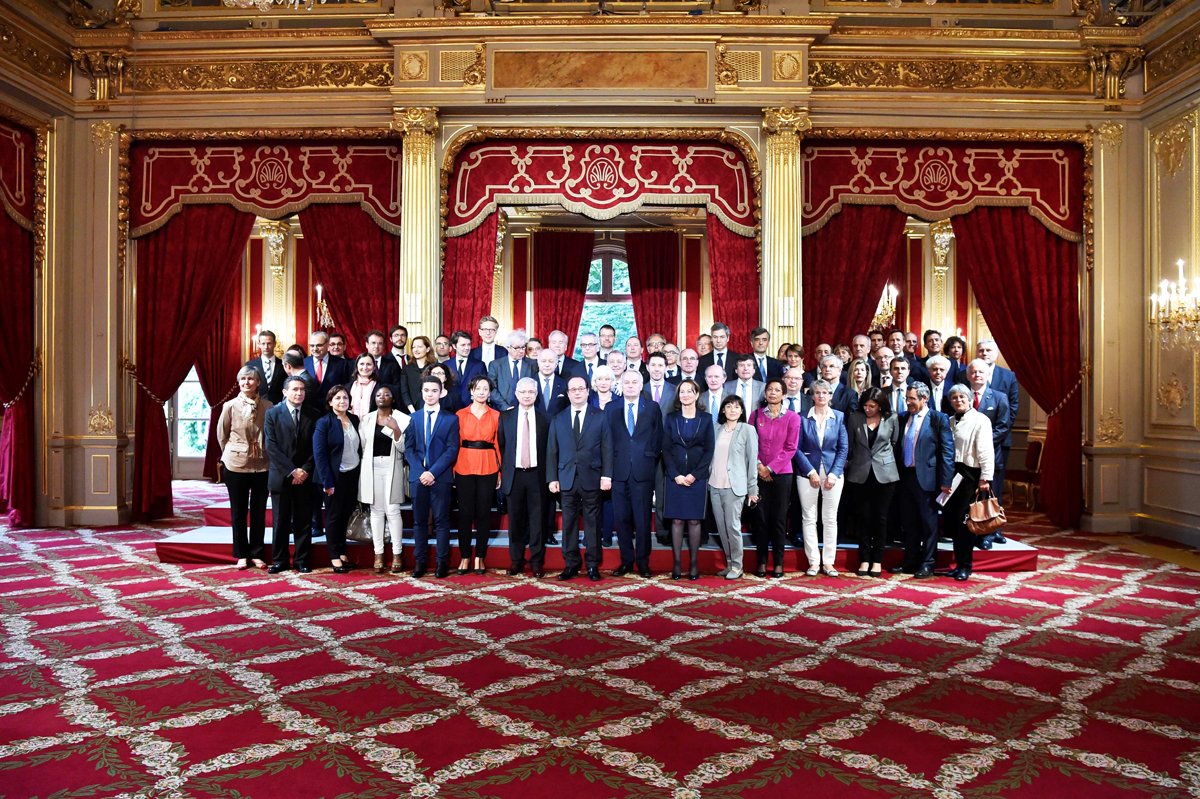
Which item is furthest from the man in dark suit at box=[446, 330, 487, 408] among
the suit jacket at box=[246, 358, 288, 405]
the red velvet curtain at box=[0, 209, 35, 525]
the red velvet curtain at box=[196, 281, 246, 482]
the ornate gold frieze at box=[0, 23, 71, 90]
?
the red velvet curtain at box=[196, 281, 246, 482]

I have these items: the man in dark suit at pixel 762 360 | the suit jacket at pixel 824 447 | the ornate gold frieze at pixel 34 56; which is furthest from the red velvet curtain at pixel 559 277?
the suit jacket at pixel 824 447

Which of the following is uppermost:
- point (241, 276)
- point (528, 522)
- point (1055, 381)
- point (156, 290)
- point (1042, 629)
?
point (241, 276)

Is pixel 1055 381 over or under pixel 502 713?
over

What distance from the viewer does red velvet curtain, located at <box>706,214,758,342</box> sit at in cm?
782

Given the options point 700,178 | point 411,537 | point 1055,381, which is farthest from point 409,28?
point 1055,381

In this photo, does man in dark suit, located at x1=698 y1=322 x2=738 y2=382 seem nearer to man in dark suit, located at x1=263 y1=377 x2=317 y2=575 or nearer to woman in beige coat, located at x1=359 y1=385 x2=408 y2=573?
woman in beige coat, located at x1=359 y1=385 x2=408 y2=573

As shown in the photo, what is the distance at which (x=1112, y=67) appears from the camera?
7.63m

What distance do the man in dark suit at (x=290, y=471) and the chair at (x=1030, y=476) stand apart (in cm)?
792

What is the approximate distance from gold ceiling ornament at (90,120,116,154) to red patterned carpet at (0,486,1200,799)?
14.5ft

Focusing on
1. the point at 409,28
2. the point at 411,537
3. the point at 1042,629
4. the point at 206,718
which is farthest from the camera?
the point at 409,28

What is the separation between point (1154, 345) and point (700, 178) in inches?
173

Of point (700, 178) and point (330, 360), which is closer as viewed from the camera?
point (330, 360)

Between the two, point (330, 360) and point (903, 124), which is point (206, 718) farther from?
point (903, 124)

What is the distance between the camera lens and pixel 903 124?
304 inches
